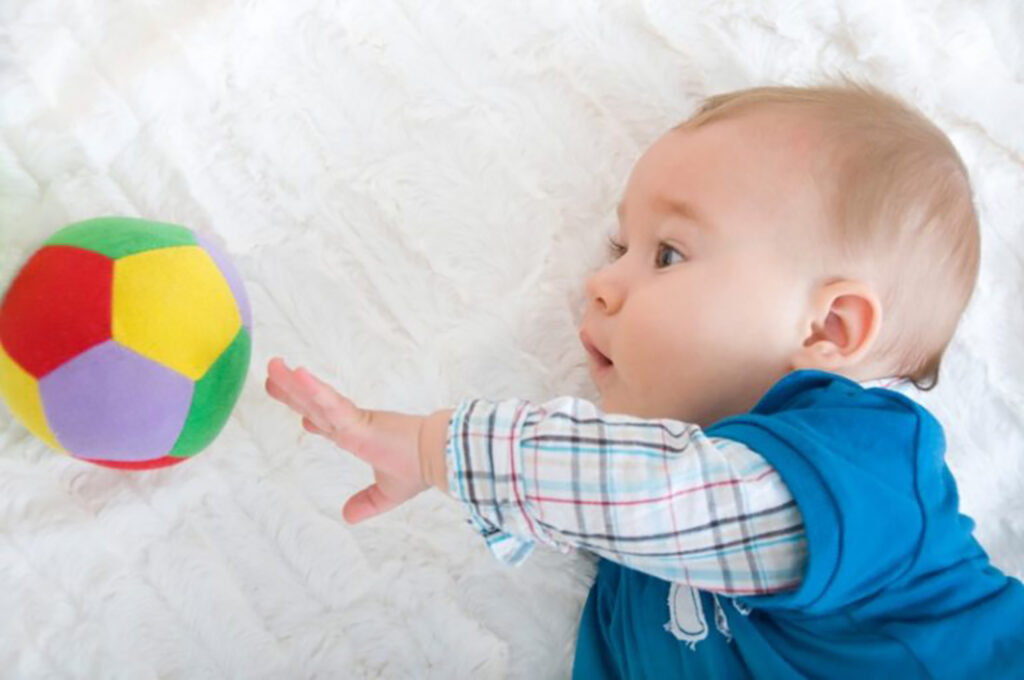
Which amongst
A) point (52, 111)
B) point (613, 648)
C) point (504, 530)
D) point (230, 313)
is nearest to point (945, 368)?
point (613, 648)

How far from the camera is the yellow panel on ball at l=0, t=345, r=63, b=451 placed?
3.23 ft

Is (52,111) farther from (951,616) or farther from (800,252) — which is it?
(951,616)

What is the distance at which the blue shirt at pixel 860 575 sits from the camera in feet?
2.97

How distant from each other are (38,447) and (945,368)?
1.21m

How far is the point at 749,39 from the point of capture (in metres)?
A: 1.50

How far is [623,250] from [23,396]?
29.6 inches

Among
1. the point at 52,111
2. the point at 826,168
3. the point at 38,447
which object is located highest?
the point at 826,168

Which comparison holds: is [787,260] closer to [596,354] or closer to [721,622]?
[596,354]

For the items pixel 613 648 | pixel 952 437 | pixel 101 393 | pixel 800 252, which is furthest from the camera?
pixel 952 437

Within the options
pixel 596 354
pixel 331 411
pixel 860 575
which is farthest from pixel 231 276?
pixel 860 575

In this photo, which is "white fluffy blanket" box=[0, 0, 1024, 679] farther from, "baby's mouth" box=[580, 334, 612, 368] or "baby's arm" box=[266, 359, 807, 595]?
"baby's arm" box=[266, 359, 807, 595]

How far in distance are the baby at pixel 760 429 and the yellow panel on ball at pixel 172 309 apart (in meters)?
0.09

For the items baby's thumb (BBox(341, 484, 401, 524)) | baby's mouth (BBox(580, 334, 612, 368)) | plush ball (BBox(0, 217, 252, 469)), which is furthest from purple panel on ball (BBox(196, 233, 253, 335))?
baby's mouth (BBox(580, 334, 612, 368))

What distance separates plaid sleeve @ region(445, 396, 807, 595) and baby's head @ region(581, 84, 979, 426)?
0.15 metres
